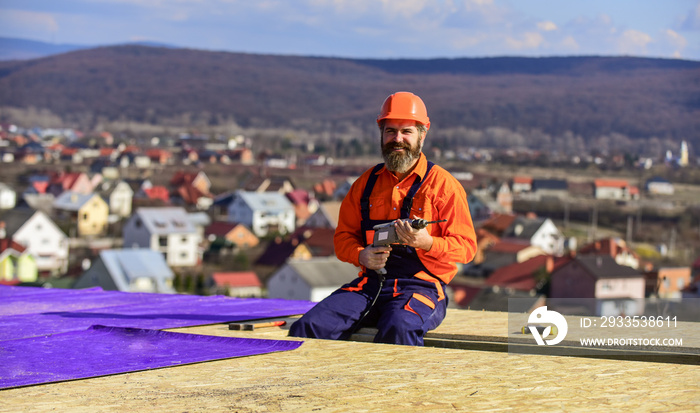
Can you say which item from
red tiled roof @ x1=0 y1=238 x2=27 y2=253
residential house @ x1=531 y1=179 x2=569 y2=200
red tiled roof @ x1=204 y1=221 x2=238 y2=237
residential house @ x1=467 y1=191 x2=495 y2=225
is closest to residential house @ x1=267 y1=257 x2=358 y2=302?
red tiled roof @ x1=0 y1=238 x2=27 y2=253

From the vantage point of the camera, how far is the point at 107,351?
14.5 ft

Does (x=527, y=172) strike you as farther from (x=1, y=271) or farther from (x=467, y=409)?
(x=467, y=409)

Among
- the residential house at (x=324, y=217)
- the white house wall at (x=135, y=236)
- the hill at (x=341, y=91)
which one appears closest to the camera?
the white house wall at (x=135, y=236)

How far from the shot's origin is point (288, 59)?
654 feet

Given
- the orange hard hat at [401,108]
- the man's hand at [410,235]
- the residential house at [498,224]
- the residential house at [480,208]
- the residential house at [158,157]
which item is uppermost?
the residential house at [158,157]

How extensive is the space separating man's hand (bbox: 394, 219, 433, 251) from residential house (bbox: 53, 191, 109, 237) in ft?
206

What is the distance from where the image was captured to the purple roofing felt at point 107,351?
154 inches

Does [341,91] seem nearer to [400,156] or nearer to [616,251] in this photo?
[616,251]

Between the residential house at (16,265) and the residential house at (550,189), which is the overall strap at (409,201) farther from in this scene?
the residential house at (550,189)

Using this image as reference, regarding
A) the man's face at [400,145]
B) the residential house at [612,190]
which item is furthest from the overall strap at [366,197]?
the residential house at [612,190]

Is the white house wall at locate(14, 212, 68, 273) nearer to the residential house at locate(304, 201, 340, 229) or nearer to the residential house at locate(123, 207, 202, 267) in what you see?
the residential house at locate(123, 207, 202, 267)

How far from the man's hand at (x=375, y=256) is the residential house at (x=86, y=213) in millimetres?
62615

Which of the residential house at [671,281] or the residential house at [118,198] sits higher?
the residential house at [118,198]

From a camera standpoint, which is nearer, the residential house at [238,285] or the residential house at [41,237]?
the residential house at [238,285]
